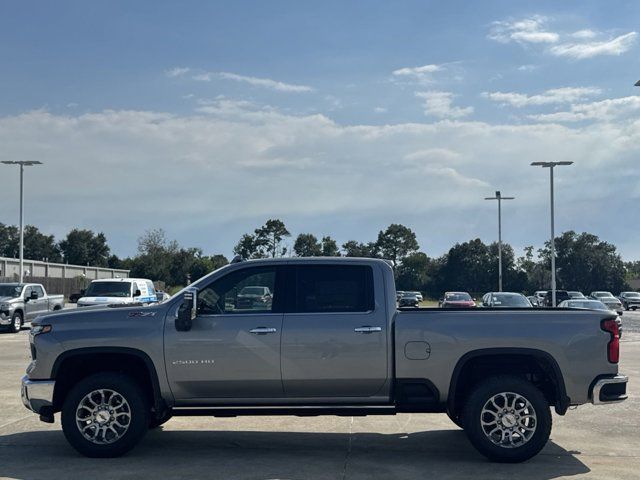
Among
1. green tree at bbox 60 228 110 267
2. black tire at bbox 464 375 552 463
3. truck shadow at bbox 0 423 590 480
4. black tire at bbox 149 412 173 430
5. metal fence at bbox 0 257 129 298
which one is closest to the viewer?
truck shadow at bbox 0 423 590 480

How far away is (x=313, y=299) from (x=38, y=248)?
115396mm

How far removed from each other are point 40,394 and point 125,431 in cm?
92

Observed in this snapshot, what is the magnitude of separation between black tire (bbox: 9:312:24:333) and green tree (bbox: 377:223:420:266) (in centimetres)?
7163

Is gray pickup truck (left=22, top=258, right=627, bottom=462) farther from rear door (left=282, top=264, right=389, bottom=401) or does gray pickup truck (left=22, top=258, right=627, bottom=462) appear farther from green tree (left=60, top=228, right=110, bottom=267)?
green tree (left=60, top=228, right=110, bottom=267)

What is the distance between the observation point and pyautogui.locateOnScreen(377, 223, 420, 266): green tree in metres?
97.4

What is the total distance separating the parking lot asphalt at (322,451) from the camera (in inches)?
292

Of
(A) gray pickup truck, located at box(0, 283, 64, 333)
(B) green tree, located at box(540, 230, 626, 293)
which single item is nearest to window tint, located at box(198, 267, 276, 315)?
(A) gray pickup truck, located at box(0, 283, 64, 333)

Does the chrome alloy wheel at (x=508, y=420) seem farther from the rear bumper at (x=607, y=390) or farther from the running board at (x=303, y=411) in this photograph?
the running board at (x=303, y=411)

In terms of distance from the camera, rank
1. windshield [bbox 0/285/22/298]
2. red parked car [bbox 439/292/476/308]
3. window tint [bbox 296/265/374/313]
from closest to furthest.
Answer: window tint [bbox 296/265/374/313] → windshield [bbox 0/285/22/298] → red parked car [bbox 439/292/476/308]

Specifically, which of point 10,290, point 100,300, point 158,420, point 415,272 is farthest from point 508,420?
point 415,272

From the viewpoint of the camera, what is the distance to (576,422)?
1020 centimetres

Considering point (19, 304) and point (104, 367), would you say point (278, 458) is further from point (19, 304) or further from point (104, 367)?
point (19, 304)

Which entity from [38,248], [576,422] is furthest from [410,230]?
[576,422]

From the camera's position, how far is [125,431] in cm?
788
